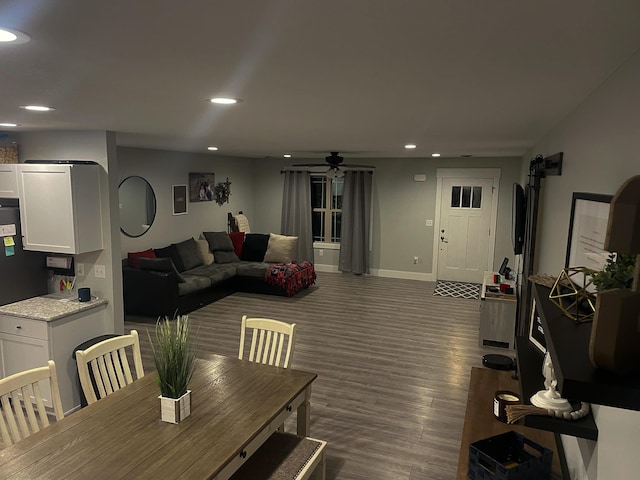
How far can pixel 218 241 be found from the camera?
7.90 metres

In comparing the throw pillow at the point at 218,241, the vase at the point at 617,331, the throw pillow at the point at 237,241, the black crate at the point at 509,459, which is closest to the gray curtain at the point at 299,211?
the throw pillow at the point at 237,241

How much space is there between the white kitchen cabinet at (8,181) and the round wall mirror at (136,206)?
6.88 feet

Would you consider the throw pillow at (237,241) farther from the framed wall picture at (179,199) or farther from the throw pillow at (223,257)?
A: the framed wall picture at (179,199)

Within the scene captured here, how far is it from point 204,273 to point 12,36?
5.82 metres

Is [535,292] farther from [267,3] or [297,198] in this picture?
[297,198]

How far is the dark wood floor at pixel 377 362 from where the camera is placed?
10.3 feet

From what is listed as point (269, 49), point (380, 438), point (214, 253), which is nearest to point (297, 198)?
point (214, 253)

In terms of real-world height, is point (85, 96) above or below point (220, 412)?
above

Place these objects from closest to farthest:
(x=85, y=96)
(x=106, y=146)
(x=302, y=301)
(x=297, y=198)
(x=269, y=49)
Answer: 1. (x=269, y=49)
2. (x=85, y=96)
3. (x=106, y=146)
4. (x=302, y=301)
5. (x=297, y=198)

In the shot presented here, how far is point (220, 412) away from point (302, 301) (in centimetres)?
467

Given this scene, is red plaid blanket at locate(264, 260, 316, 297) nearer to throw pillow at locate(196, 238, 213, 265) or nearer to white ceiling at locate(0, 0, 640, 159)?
throw pillow at locate(196, 238, 213, 265)

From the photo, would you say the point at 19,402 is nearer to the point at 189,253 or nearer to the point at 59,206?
the point at 59,206

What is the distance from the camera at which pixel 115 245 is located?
406cm

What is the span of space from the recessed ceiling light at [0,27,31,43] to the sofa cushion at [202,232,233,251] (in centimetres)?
668
